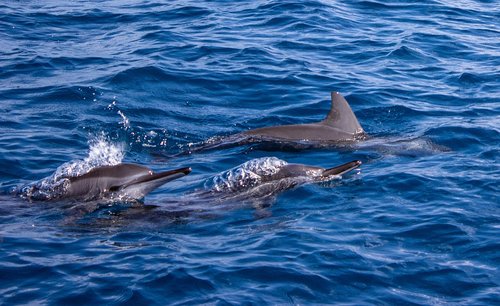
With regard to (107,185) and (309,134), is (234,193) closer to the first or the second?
(107,185)

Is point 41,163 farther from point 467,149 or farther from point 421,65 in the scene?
point 421,65

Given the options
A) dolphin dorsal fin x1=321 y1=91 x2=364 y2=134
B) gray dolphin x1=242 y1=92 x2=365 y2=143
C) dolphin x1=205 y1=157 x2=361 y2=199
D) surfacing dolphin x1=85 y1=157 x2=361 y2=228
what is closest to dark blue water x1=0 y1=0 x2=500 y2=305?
surfacing dolphin x1=85 y1=157 x2=361 y2=228

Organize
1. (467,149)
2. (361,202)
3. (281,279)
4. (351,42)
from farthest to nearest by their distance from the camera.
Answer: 1. (351,42)
2. (467,149)
3. (361,202)
4. (281,279)

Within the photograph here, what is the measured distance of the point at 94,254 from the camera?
32.6ft

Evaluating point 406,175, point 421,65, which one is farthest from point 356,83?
point 406,175

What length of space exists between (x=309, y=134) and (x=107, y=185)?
4403mm

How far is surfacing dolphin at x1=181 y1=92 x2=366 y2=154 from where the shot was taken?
14594mm

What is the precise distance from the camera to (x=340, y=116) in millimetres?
15164

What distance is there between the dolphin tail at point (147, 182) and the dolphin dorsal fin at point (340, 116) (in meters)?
4.74

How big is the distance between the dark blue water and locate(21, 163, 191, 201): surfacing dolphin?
0.22 metres

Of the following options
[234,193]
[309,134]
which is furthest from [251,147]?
[234,193]

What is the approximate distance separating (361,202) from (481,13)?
1424cm

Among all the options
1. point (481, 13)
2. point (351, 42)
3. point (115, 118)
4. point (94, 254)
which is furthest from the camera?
point (481, 13)

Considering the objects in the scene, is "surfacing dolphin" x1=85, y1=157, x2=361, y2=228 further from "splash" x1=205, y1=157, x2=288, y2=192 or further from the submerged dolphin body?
the submerged dolphin body
